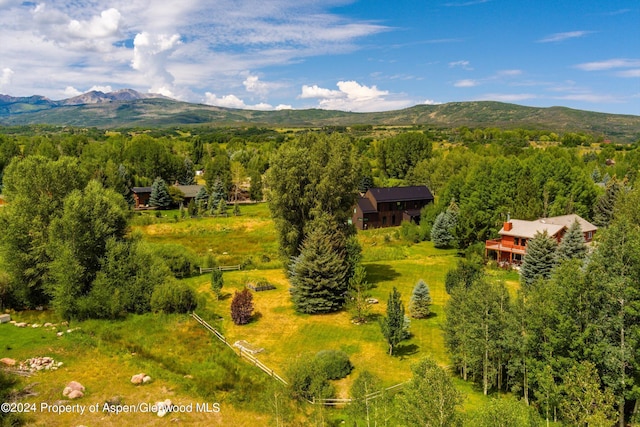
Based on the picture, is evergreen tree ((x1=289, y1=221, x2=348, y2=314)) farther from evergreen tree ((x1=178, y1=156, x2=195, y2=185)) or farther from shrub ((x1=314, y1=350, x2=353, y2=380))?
evergreen tree ((x1=178, y1=156, x2=195, y2=185))

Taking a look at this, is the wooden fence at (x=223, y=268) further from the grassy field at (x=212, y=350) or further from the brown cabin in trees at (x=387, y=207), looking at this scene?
the brown cabin in trees at (x=387, y=207)

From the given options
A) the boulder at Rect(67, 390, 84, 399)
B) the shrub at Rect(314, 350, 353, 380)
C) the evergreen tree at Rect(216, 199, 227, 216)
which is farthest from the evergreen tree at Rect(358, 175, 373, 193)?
the boulder at Rect(67, 390, 84, 399)

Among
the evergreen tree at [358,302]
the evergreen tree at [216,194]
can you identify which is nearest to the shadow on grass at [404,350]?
the evergreen tree at [358,302]

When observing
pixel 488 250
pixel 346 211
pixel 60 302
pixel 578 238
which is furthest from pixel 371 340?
pixel 488 250

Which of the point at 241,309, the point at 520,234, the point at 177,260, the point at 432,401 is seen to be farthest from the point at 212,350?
the point at 520,234

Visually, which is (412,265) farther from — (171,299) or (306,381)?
(306,381)

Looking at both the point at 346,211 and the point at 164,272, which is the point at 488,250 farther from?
the point at 164,272
